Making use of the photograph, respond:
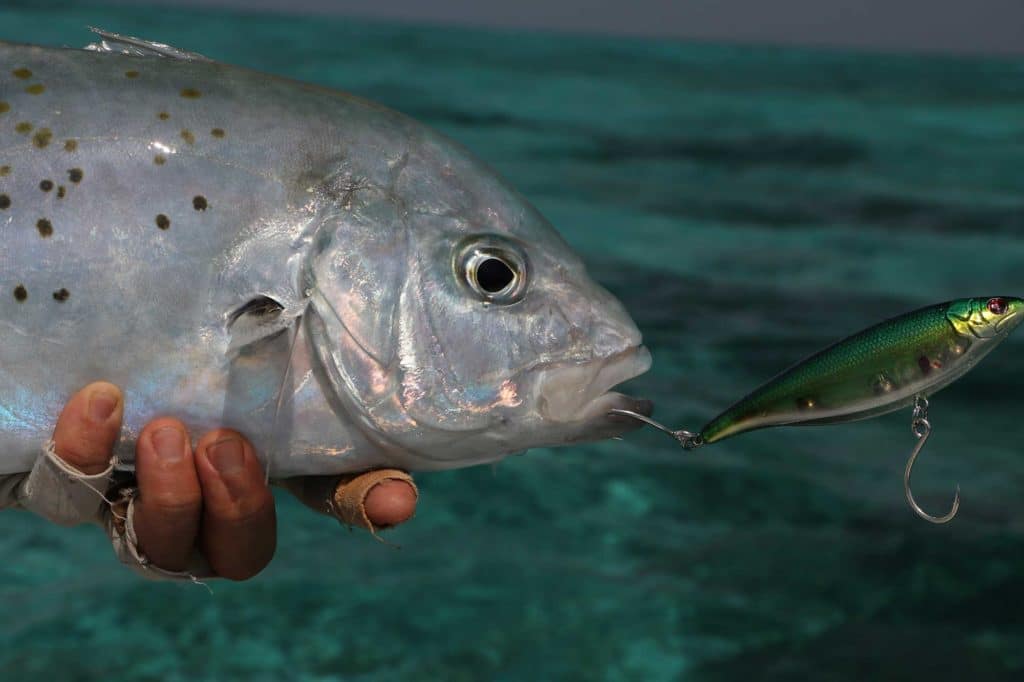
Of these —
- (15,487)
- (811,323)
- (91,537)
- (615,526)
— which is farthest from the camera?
(811,323)

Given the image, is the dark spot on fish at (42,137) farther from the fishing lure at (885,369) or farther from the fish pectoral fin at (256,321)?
the fishing lure at (885,369)

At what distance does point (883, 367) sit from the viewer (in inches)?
89.7

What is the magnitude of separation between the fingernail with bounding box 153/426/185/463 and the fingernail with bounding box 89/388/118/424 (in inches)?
4.2

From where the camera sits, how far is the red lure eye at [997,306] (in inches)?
86.2

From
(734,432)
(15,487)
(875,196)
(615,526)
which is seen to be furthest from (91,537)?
(875,196)

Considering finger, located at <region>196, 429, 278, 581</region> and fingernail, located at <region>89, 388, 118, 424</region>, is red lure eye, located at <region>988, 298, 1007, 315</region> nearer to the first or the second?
finger, located at <region>196, 429, 278, 581</region>

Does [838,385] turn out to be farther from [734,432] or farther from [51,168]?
[51,168]

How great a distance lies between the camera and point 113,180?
236cm

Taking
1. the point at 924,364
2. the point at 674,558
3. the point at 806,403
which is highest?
the point at 924,364

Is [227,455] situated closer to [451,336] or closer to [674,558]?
[451,336]

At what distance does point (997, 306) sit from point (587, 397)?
823 millimetres

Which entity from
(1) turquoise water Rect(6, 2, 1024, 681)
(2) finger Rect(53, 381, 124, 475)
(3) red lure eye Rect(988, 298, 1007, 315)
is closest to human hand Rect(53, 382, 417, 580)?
(2) finger Rect(53, 381, 124, 475)

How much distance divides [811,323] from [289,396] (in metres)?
9.35

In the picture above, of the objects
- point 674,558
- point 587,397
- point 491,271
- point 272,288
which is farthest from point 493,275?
point 674,558
